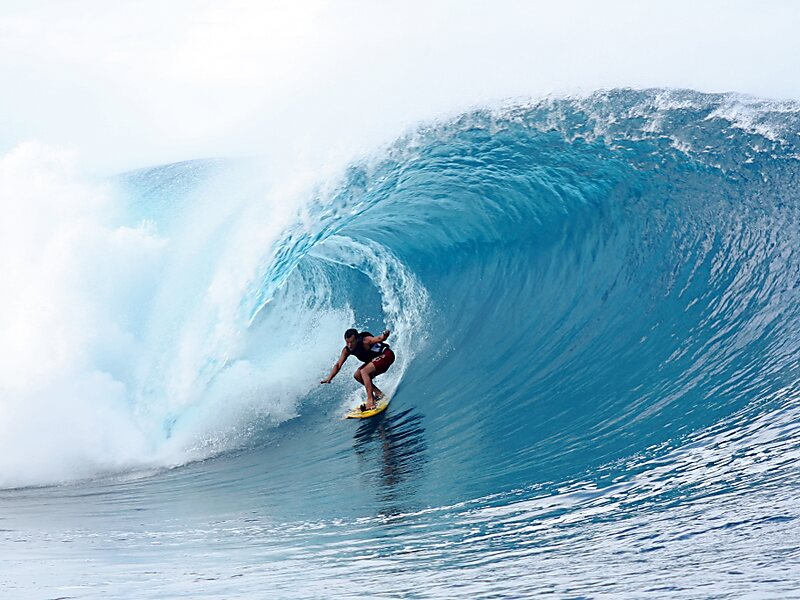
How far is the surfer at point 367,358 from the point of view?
903cm

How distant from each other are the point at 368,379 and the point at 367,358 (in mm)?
237

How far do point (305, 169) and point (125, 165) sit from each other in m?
15.3

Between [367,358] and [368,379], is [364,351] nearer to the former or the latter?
[367,358]

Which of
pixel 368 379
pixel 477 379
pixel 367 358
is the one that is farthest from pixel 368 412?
pixel 477 379

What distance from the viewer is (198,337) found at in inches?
397

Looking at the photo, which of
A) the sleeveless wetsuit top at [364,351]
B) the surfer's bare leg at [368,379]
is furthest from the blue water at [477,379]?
the sleeveless wetsuit top at [364,351]

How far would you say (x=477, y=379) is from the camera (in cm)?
911

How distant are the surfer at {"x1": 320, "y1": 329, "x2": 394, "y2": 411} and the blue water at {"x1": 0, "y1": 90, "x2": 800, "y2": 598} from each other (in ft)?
1.08

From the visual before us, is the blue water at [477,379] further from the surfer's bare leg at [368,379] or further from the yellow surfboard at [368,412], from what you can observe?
the surfer's bare leg at [368,379]

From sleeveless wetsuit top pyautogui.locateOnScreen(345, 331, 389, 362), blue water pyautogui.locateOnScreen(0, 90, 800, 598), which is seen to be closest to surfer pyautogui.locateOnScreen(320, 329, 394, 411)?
sleeveless wetsuit top pyautogui.locateOnScreen(345, 331, 389, 362)

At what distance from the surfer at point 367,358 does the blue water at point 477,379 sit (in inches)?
13.0

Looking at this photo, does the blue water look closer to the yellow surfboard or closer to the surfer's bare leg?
the yellow surfboard

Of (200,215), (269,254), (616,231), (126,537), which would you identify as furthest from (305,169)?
(126,537)

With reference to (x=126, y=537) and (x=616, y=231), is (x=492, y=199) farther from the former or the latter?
(x=126, y=537)
